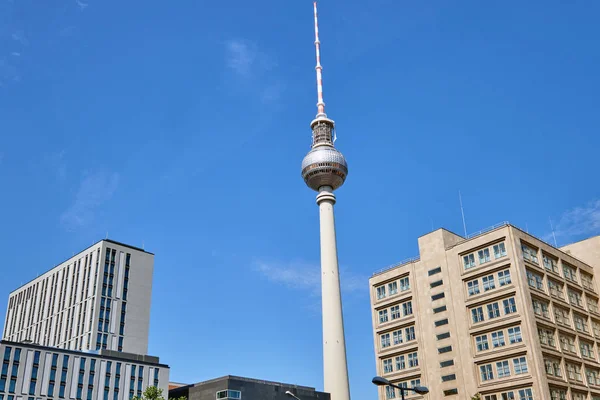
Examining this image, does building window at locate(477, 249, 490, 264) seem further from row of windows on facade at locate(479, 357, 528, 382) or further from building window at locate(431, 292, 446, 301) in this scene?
row of windows on facade at locate(479, 357, 528, 382)

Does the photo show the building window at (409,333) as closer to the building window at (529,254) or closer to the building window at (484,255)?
the building window at (484,255)

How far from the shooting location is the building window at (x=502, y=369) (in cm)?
8756

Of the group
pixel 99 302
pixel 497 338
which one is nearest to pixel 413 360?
pixel 497 338

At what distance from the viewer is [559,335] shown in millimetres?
92375

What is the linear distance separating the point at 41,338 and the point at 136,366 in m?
51.9

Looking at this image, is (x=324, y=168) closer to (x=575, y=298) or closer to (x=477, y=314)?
(x=477, y=314)

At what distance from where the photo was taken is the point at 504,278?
9156 centimetres

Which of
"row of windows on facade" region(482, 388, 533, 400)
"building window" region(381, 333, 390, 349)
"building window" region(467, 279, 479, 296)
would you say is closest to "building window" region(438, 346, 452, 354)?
"building window" region(467, 279, 479, 296)

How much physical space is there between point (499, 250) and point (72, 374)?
68.9 metres

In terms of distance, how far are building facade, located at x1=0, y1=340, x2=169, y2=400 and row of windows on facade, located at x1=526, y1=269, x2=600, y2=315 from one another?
63.6 m

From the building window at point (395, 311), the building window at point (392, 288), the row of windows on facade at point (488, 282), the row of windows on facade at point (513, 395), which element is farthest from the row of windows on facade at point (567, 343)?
the building window at point (392, 288)

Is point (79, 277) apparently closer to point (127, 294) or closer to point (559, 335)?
point (127, 294)

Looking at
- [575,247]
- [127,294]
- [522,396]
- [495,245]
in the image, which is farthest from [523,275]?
[127,294]

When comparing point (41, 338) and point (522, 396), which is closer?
point (522, 396)
